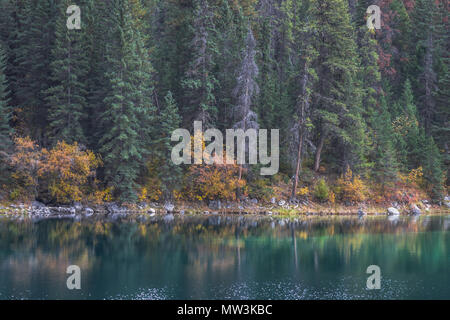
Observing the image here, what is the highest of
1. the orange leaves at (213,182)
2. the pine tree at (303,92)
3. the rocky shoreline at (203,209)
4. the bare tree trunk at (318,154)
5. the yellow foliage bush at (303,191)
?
the pine tree at (303,92)

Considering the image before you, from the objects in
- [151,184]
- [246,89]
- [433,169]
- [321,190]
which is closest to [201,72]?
[246,89]

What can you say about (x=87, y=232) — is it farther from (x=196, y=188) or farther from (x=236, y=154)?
(x=236, y=154)

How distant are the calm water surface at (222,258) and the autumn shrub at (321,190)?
6.34 metres

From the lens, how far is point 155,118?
5119 cm

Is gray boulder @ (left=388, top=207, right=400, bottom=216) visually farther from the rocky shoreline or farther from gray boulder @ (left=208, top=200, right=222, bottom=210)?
gray boulder @ (left=208, top=200, right=222, bottom=210)

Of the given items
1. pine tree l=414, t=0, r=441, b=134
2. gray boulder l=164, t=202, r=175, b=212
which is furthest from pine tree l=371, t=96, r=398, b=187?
gray boulder l=164, t=202, r=175, b=212

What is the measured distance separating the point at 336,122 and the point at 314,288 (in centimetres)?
3031

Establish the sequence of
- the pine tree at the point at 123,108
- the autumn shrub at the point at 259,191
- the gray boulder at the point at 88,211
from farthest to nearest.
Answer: the autumn shrub at the point at 259,191
the pine tree at the point at 123,108
the gray boulder at the point at 88,211

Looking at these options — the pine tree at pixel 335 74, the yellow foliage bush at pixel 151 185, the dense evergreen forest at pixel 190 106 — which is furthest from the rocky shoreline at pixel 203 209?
the pine tree at pixel 335 74

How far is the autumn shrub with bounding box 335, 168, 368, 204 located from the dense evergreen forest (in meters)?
0.14

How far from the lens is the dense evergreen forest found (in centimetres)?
4747

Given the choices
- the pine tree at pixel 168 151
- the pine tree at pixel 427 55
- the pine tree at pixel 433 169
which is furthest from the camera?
the pine tree at pixel 427 55

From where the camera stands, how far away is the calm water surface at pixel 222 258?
2205 centimetres

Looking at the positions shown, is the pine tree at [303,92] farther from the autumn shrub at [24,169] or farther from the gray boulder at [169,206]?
the autumn shrub at [24,169]
